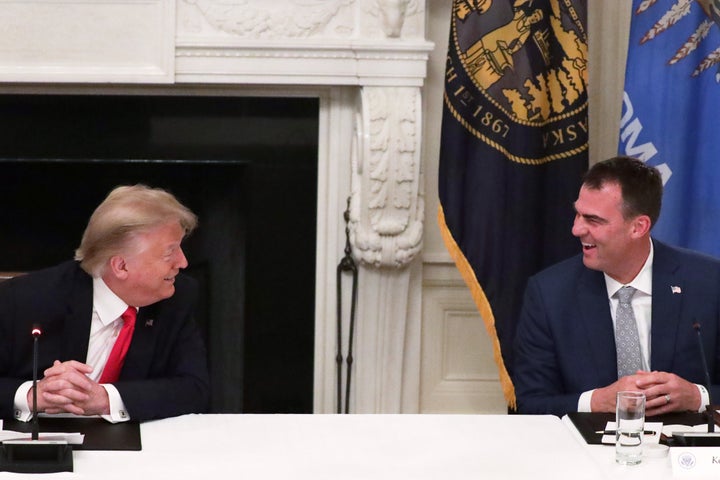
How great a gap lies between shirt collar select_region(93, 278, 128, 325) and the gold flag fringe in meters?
1.51

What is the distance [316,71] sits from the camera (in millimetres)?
4387

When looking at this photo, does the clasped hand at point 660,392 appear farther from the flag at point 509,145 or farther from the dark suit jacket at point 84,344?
the flag at point 509,145

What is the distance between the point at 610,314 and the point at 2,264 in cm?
246

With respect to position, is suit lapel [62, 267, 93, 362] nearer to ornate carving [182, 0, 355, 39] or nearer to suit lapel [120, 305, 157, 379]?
suit lapel [120, 305, 157, 379]

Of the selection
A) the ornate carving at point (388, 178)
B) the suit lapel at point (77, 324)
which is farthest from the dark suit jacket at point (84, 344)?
the ornate carving at point (388, 178)

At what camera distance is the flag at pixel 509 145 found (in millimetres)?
4211

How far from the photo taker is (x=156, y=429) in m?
2.81

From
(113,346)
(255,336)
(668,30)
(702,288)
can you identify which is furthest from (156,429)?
(668,30)

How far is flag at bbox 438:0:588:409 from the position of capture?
4211 millimetres

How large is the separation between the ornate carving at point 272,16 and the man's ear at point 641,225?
4.99ft

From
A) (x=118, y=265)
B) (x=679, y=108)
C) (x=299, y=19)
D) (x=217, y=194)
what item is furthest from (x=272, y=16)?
(x=118, y=265)

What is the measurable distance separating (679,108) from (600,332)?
1.20 metres

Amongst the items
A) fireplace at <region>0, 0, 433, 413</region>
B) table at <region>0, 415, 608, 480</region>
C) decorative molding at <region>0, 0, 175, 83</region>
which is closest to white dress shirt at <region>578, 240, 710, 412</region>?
table at <region>0, 415, 608, 480</region>

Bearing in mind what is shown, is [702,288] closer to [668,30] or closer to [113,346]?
[668,30]
